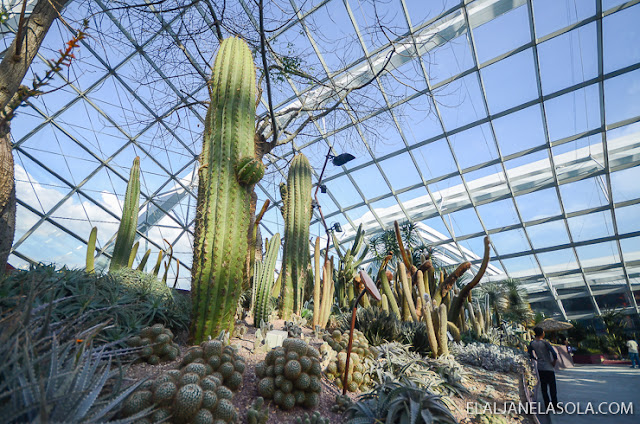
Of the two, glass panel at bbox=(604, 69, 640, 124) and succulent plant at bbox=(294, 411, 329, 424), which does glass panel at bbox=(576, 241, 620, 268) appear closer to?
glass panel at bbox=(604, 69, 640, 124)

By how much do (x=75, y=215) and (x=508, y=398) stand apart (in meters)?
12.7

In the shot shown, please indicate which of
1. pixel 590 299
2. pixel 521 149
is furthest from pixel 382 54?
pixel 590 299

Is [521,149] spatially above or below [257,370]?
above

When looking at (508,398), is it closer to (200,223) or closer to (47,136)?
(200,223)

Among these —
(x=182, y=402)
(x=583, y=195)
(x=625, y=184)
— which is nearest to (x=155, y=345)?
(x=182, y=402)

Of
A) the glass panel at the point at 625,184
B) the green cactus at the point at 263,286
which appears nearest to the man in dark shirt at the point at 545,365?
the green cactus at the point at 263,286

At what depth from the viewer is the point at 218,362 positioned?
198cm

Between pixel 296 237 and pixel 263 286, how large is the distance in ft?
3.58

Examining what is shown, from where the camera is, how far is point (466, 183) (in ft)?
43.4

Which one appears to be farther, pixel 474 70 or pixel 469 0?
pixel 474 70

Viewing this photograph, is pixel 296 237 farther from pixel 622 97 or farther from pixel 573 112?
pixel 622 97

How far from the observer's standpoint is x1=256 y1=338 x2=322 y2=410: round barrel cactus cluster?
1.97 meters

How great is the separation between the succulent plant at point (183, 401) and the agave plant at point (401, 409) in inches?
29.2

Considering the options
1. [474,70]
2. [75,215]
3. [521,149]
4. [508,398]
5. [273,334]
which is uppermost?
[474,70]
